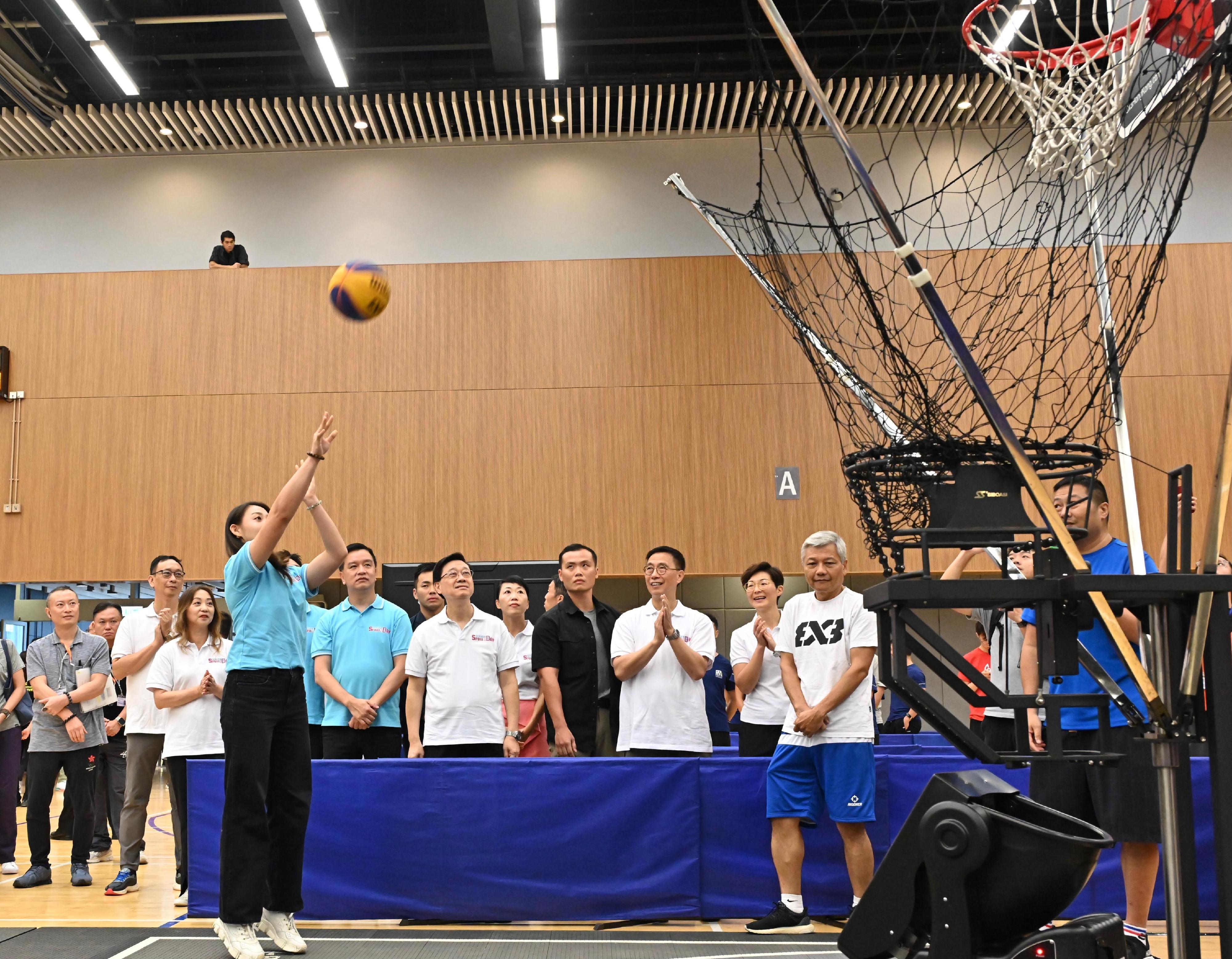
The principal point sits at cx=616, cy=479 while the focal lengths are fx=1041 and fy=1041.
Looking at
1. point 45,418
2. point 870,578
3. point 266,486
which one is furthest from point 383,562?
point 870,578

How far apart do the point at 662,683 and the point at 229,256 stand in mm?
6909

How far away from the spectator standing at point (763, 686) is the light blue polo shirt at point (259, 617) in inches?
86.3

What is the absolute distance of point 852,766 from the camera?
13.6 feet

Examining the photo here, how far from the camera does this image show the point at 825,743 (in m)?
4.18

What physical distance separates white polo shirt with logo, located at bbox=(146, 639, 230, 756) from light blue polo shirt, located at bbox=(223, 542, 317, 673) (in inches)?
61.3

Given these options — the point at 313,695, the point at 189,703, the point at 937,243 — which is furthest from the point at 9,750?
the point at 937,243

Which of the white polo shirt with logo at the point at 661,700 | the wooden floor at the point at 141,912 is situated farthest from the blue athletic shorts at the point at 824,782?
the white polo shirt with logo at the point at 661,700

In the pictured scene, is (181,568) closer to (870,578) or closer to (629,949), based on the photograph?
(629,949)

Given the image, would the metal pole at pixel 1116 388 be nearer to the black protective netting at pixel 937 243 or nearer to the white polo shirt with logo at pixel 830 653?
the white polo shirt with logo at pixel 830 653

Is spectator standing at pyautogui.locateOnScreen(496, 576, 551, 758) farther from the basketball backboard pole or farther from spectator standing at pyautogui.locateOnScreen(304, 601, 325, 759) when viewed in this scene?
the basketball backboard pole

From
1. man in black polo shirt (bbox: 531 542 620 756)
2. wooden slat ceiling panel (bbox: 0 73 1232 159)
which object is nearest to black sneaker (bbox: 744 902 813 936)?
man in black polo shirt (bbox: 531 542 620 756)

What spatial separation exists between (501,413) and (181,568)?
4256 millimetres

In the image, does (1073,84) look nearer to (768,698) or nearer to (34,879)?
(768,698)

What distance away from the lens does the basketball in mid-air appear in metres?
4.42
